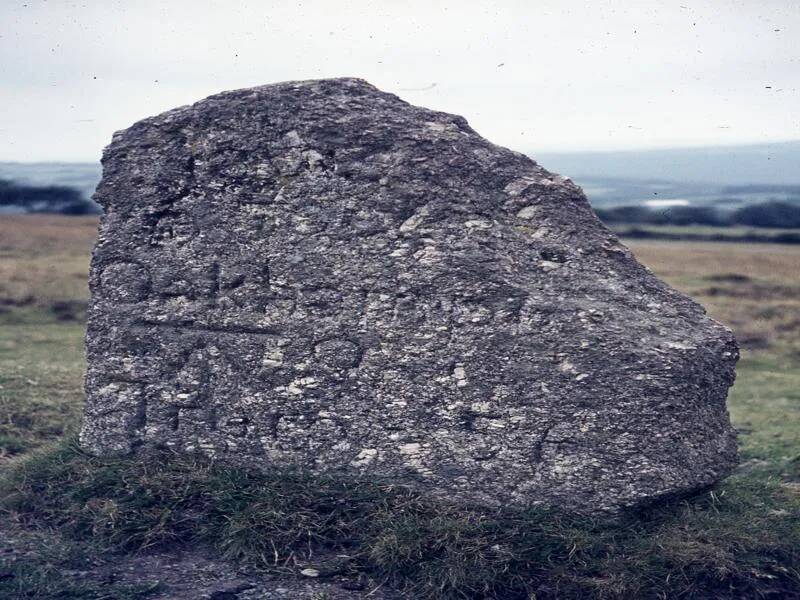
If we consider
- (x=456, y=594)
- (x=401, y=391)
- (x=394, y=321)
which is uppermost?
(x=394, y=321)

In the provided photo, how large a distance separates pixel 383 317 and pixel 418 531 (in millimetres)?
1305

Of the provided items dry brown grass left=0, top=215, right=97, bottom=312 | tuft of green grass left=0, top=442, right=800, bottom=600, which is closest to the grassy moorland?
tuft of green grass left=0, top=442, right=800, bottom=600

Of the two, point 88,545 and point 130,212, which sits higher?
point 130,212

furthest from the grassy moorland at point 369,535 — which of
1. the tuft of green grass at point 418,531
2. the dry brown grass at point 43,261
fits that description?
the dry brown grass at point 43,261

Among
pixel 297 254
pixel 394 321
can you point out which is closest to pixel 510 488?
pixel 394 321

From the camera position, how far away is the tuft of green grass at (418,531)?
487 cm

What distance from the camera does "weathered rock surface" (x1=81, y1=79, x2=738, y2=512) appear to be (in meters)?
5.30

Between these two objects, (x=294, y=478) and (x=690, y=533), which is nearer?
(x=690, y=533)

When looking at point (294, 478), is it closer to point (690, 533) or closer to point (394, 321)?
point (394, 321)

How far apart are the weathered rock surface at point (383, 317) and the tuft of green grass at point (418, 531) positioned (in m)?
0.20

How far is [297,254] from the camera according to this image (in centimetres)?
566

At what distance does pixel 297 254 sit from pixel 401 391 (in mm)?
1092

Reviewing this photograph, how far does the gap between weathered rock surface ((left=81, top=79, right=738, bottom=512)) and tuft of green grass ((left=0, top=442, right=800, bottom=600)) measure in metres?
0.20

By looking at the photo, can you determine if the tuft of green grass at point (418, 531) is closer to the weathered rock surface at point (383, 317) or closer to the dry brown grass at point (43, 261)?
the weathered rock surface at point (383, 317)
